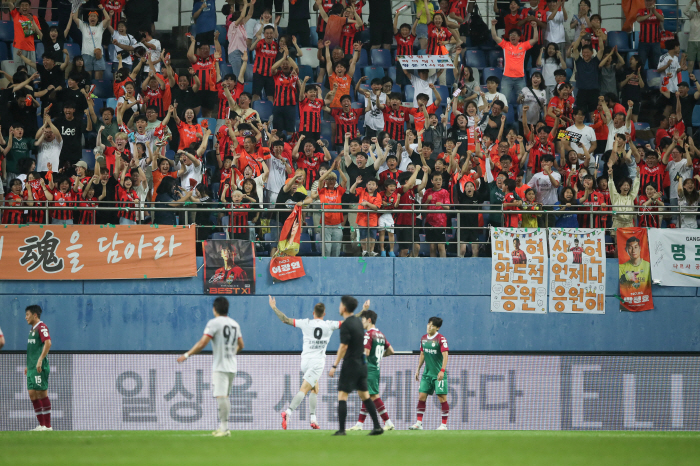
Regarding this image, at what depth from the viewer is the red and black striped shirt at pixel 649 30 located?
850 inches

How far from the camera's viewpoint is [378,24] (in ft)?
69.8

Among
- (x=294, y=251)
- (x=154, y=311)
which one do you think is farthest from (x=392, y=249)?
(x=154, y=311)

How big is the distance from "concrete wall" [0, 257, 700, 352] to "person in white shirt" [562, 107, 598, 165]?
3287 mm

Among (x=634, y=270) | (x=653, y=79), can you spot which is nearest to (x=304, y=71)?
(x=653, y=79)

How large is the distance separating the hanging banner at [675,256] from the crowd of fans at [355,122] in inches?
23.9

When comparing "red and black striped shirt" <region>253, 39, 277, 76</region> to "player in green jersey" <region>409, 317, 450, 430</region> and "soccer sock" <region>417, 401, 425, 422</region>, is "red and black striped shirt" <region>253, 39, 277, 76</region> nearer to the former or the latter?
"player in green jersey" <region>409, 317, 450, 430</region>

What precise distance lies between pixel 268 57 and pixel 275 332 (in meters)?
7.10

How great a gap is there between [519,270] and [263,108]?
7380mm

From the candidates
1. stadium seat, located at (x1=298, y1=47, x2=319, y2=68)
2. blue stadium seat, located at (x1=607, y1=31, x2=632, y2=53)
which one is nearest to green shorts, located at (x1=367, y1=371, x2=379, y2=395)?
stadium seat, located at (x1=298, y1=47, x2=319, y2=68)

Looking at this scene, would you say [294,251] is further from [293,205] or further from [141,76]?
[141,76]

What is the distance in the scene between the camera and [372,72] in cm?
2064

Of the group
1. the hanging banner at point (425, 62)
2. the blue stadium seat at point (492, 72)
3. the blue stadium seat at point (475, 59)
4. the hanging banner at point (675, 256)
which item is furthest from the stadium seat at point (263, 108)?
the hanging banner at point (675, 256)

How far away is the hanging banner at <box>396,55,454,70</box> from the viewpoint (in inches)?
760

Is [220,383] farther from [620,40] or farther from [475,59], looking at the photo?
[620,40]
